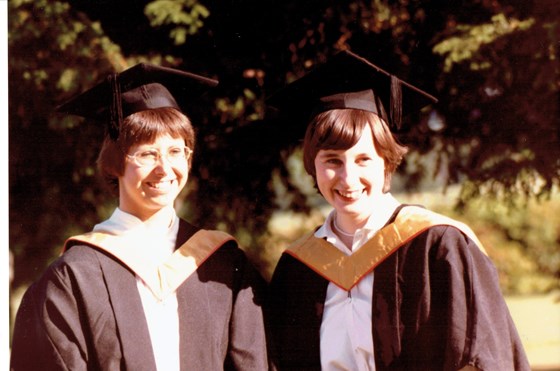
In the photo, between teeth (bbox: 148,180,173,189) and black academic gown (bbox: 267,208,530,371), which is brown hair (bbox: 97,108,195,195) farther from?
black academic gown (bbox: 267,208,530,371)

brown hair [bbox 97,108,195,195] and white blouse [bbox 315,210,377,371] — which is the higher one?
brown hair [bbox 97,108,195,195]

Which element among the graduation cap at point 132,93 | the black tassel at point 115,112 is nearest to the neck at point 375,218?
the graduation cap at point 132,93

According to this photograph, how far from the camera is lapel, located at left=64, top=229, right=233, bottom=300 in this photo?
324 cm

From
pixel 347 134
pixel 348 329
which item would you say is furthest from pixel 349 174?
pixel 348 329

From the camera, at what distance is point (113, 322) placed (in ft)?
10.2

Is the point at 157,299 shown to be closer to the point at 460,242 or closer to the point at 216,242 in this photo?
the point at 216,242

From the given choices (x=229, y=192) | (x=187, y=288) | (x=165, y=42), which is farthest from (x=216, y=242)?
(x=165, y=42)

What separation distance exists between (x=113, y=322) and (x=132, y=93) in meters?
0.98

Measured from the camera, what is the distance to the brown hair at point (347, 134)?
325 centimetres

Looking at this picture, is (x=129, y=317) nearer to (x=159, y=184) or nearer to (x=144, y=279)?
(x=144, y=279)

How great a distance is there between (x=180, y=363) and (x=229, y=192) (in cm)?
207

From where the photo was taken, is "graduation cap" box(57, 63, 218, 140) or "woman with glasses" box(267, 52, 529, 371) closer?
"woman with glasses" box(267, 52, 529, 371)

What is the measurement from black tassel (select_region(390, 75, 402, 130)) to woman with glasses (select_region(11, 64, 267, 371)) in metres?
0.80

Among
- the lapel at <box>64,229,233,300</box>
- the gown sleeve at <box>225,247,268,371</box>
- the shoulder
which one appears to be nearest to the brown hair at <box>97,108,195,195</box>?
the lapel at <box>64,229,233,300</box>
